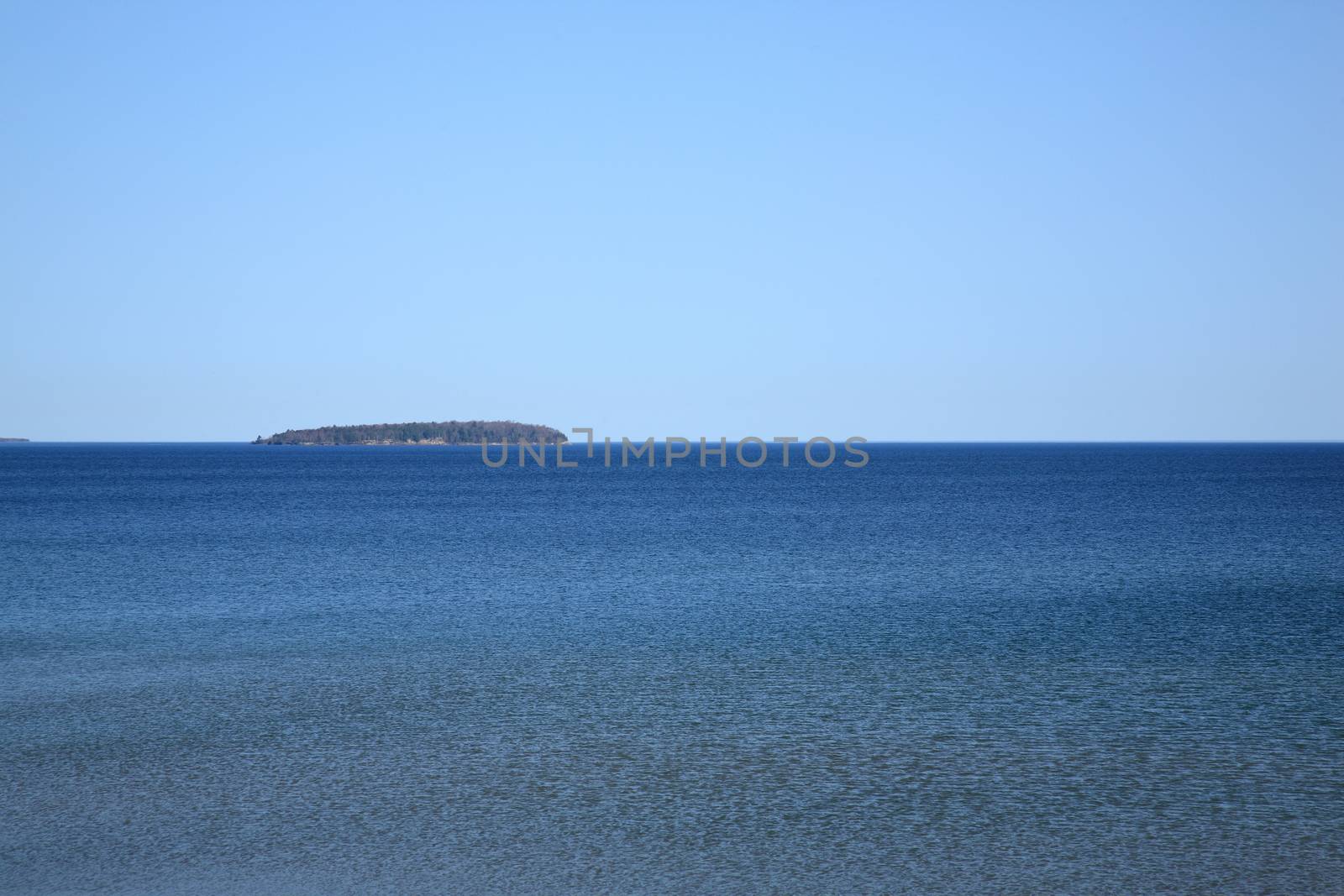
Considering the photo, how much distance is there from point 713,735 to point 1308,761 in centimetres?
691

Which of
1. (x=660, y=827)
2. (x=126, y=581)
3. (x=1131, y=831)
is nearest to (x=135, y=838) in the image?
(x=660, y=827)

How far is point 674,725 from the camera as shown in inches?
581

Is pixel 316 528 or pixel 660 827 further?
pixel 316 528

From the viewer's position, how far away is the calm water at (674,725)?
10102mm

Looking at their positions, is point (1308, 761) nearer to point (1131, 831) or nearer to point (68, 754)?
point (1131, 831)

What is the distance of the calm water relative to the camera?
10102 millimetres

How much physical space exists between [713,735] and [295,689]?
6.57 metres

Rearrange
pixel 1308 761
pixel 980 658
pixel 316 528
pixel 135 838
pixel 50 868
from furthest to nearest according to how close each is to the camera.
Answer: pixel 316 528 < pixel 980 658 < pixel 1308 761 < pixel 135 838 < pixel 50 868

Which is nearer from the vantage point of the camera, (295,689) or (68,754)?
(68,754)

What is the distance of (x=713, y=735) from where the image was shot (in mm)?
14242

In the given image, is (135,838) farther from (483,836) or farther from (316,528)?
(316,528)

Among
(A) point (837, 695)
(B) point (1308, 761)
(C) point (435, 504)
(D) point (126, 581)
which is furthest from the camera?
(C) point (435, 504)

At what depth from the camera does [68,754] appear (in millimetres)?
13172

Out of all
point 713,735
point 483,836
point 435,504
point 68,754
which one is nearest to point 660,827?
point 483,836
